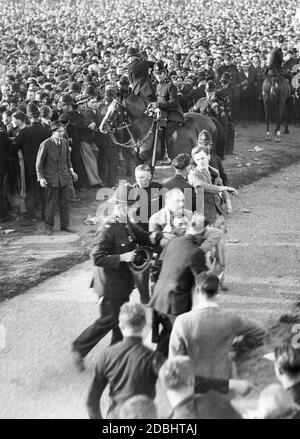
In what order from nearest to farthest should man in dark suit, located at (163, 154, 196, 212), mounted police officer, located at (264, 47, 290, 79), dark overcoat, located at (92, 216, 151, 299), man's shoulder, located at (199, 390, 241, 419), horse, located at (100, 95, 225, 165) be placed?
man's shoulder, located at (199, 390, 241, 419) < dark overcoat, located at (92, 216, 151, 299) < man in dark suit, located at (163, 154, 196, 212) < horse, located at (100, 95, 225, 165) < mounted police officer, located at (264, 47, 290, 79)

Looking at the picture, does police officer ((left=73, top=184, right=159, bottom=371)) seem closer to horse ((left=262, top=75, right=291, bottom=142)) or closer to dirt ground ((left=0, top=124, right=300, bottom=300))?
dirt ground ((left=0, top=124, right=300, bottom=300))

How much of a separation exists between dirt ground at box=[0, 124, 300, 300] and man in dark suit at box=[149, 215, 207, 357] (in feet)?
8.95

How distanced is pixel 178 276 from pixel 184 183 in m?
2.28

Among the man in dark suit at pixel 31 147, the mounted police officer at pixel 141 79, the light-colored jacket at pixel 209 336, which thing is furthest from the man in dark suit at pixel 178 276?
the mounted police officer at pixel 141 79

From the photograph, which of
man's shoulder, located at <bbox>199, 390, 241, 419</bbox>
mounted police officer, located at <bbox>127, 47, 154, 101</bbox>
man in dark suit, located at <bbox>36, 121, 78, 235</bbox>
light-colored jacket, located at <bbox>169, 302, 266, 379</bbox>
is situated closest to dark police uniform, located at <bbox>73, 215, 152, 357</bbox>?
light-colored jacket, located at <bbox>169, 302, 266, 379</bbox>

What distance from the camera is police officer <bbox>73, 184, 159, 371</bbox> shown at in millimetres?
6410

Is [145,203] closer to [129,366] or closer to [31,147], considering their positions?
[129,366]

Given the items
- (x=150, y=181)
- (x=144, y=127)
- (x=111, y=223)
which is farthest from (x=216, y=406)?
(x=144, y=127)

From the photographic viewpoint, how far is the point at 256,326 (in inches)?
204

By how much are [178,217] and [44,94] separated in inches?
278

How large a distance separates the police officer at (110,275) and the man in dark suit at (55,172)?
140 inches

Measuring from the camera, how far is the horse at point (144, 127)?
38.8 feet

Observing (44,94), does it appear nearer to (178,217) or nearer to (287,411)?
(178,217)

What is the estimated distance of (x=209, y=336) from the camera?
16.5 ft
